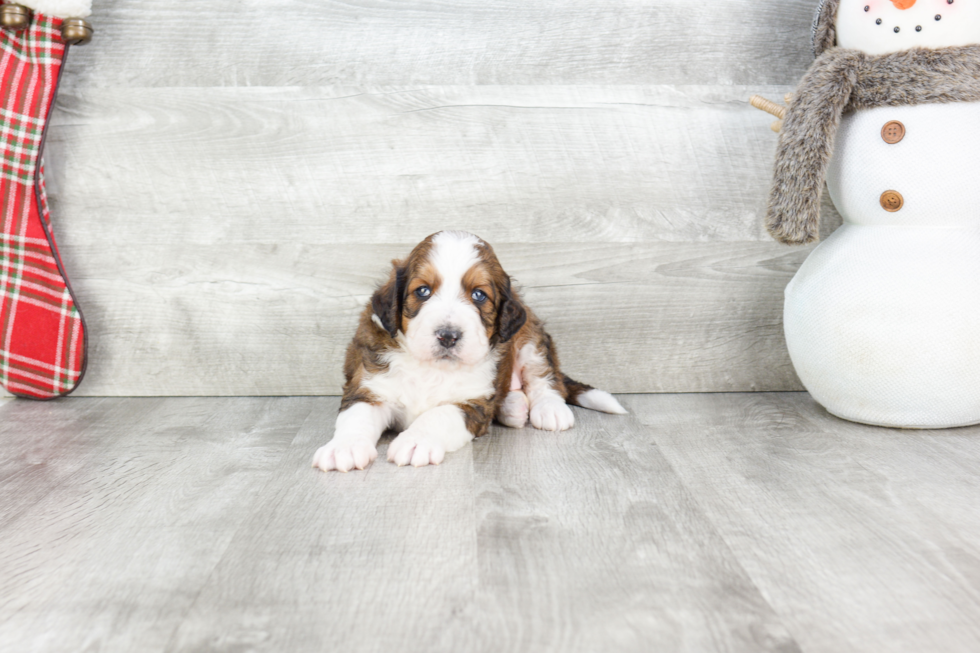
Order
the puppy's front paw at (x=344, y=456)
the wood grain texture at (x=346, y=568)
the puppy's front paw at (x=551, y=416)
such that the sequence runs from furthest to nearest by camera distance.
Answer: the puppy's front paw at (x=551, y=416) → the puppy's front paw at (x=344, y=456) → the wood grain texture at (x=346, y=568)

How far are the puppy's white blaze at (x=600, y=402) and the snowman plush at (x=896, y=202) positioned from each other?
0.59 meters

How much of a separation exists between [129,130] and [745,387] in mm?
2180

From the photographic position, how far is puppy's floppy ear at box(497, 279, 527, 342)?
2061 mm

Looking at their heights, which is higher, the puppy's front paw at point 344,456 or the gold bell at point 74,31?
the gold bell at point 74,31

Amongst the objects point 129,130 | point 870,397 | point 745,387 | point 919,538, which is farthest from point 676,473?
point 129,130

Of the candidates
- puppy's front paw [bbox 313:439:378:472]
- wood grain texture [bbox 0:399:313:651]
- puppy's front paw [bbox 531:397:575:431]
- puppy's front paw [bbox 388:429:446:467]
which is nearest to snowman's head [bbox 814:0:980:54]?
puppy's front paw [bbox 531:397:575:431]

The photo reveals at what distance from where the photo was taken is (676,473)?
5.89 ft

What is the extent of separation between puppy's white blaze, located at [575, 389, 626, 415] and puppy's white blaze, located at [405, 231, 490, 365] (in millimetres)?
508

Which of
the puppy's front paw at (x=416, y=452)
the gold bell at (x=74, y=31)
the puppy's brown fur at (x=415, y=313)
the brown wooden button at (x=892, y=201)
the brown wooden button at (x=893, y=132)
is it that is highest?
the gold bell at (x=74, y=31)

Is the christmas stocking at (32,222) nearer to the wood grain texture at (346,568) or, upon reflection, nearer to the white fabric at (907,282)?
the wood grain texture at (346,568)

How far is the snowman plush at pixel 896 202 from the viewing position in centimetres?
199

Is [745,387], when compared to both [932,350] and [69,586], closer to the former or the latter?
[932,350]

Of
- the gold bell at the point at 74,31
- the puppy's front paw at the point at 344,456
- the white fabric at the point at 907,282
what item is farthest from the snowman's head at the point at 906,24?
the gold bell at the point at 74,31

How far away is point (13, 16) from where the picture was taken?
2.24 meters
